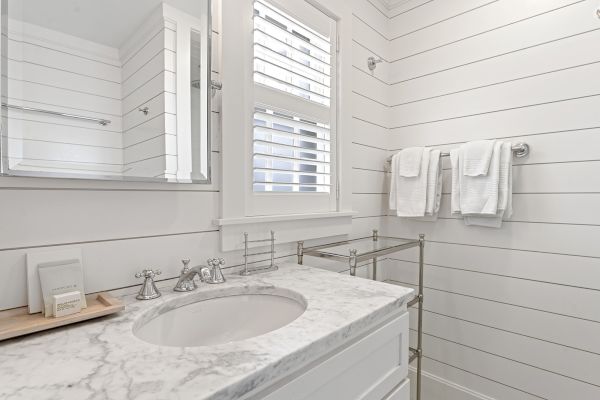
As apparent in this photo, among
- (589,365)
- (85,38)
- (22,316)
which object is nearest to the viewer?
(22,316)

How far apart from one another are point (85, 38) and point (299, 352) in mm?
895

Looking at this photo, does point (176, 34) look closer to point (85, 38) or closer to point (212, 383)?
point (85, 38)

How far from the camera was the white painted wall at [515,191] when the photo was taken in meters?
1.27

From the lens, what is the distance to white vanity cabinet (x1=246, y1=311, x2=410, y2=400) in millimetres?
608

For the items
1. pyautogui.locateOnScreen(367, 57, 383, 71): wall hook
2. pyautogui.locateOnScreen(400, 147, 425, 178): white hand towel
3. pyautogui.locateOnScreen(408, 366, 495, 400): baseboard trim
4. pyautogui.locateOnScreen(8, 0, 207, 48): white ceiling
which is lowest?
pyautogui.locateOnScreen(408, 366, 495, 400): baseboard trim

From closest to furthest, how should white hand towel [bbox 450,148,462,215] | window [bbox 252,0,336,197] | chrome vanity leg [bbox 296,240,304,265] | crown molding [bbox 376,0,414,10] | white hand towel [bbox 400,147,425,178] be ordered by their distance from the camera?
window [bbox 252,0,336,197], chrome vanity leg [bbox 296,240,304,265], white hand towel [bbox 450,148,462,215], white hand towel [bbox 400,147,425,178], crown molding [bbox 376,0,414,10]

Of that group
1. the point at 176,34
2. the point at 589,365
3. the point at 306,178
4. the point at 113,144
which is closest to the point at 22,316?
the point at 113,144

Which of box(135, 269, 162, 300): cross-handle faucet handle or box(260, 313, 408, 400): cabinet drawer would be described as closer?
box(260, 313, 408, 400): cabinet drawer

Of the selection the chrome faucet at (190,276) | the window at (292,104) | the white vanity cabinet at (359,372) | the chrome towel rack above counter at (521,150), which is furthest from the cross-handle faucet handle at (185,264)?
the chrome towel rack above counter at (521,150)

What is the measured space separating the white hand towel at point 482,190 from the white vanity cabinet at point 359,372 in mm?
747

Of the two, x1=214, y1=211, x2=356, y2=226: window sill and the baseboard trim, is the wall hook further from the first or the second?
the baseboard trim

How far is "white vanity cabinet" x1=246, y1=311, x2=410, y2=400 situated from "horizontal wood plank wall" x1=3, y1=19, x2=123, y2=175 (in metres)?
0.67

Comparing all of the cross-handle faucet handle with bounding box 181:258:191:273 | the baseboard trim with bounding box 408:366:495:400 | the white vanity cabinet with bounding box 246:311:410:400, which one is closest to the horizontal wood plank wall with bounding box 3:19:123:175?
the cross-handle faucet handle with bounding box 181:258:191:273

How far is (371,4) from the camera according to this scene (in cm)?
175
